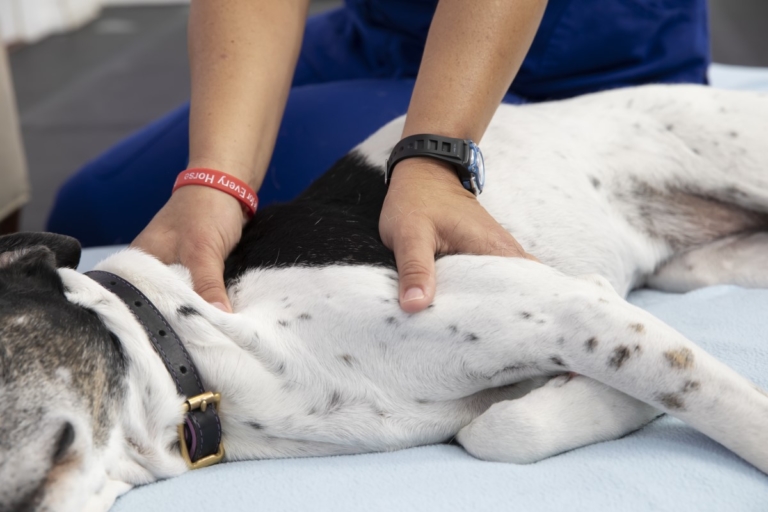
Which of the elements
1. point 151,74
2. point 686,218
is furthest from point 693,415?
point 151,74

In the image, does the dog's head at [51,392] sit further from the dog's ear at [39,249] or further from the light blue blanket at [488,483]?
the light blue blanket at [488,483]

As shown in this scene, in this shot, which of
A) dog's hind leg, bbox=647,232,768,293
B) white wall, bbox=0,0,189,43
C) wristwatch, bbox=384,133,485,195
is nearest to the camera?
wristwatch, bbox=384,133,485,195

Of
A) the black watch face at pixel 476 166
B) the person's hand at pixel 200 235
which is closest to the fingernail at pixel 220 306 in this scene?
the person's hand at pixel 200 235

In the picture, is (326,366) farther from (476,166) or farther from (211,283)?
(476,166)

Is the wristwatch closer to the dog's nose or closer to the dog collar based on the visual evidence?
the dog collar

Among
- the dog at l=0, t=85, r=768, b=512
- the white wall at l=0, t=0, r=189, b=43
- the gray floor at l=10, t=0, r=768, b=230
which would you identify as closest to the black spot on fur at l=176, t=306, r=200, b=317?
the dog at l=0, t=85, r=768, b=512

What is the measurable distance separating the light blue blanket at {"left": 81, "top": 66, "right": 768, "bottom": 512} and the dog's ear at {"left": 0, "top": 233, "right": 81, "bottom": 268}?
38 centimetres

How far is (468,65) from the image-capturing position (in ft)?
4.94

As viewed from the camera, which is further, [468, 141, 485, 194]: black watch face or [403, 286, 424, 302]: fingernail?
[468, 141, 485, 194]: black watch face

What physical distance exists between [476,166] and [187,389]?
0.63 m

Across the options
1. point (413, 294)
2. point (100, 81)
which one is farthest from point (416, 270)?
point (100, 81)

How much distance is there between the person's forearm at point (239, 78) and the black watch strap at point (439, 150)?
37cm

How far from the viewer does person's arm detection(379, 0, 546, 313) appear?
1299mm

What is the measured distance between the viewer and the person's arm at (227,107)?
1426mm
